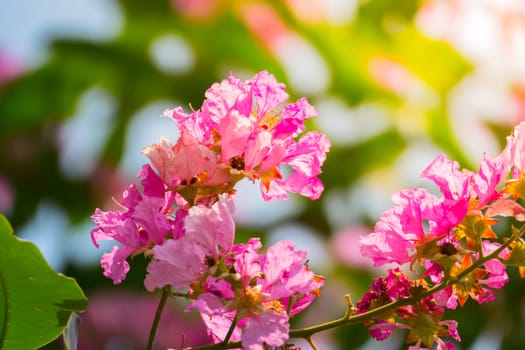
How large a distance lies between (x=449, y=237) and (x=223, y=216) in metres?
0.17

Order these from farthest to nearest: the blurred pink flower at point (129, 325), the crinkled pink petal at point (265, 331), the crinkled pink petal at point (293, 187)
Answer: the blurred pink flower at point (129, 325) → the crinkled pink petal at point (293, 187) → the crinkled pink petal at point (265, 331)

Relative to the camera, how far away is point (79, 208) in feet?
7.39

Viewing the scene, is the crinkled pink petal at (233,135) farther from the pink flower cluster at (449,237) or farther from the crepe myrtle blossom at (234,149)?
the pink flower cluster at (449,237)

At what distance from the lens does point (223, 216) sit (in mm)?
542

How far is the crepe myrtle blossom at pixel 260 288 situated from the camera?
0.52 m

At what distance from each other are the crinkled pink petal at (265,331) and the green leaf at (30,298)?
0.13 meters

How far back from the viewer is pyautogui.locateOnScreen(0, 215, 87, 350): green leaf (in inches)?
22.0

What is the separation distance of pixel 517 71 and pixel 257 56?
2.69 feet

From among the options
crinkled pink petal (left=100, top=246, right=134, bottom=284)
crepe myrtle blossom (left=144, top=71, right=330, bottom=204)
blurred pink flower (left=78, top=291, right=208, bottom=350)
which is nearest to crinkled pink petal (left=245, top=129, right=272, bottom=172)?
crepe myrtle blossom (left=144, top=71, right=330, bottom=204)

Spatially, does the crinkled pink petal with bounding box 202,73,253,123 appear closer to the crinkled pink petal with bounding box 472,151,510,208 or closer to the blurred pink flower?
the crinkled pink petal with bounding box 472,151,510,208

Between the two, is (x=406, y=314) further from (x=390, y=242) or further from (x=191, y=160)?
(x=191, y=160)

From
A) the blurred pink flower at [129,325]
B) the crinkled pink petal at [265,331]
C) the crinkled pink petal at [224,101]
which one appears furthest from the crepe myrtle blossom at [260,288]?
the blurred pink flower at [129,325]

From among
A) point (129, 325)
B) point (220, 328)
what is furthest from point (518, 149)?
point (129, 325)

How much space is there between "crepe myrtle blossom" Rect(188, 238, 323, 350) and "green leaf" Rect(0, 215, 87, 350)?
0.10 meters
